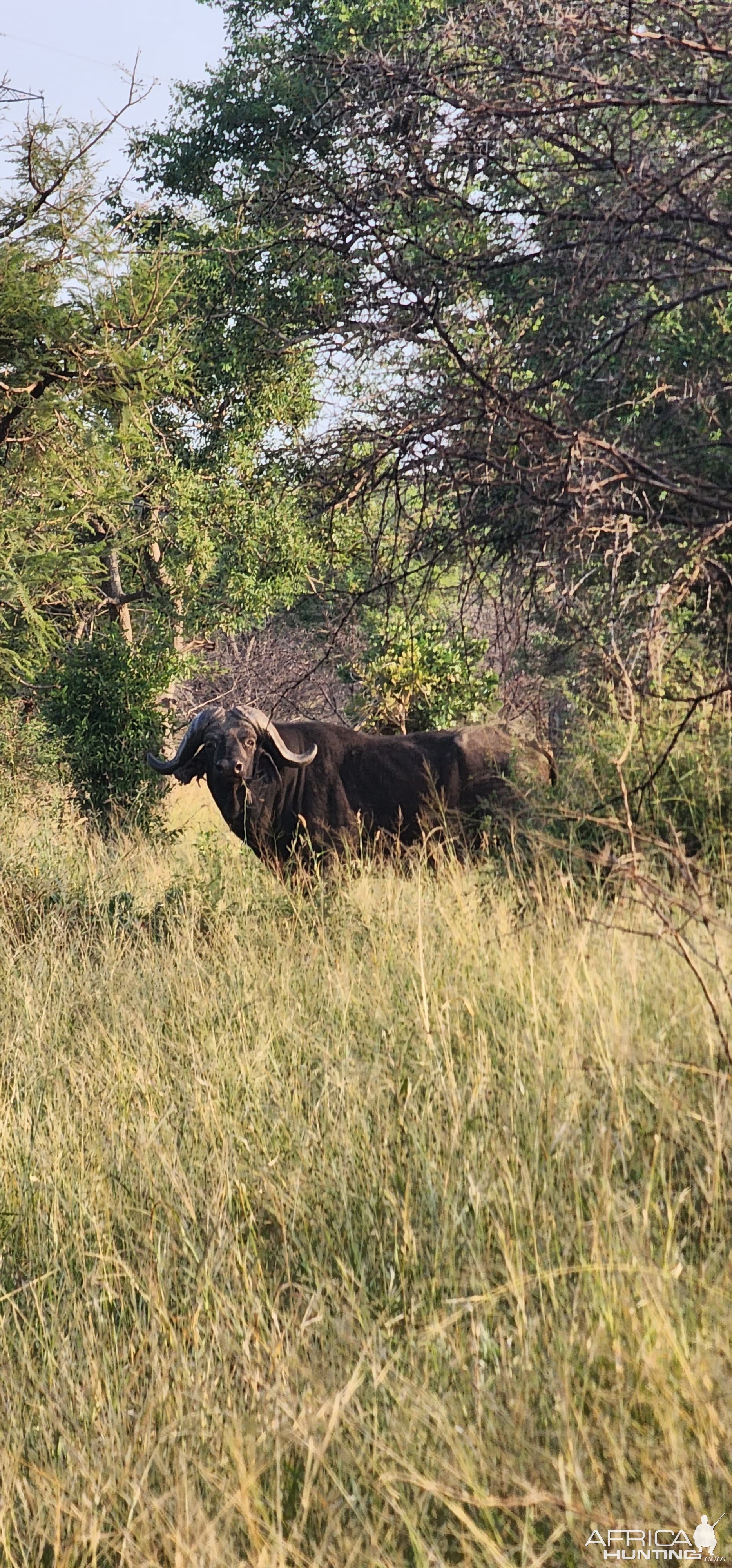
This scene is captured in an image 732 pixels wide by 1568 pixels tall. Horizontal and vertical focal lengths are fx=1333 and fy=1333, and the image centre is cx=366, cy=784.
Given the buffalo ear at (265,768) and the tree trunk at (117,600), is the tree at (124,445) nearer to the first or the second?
the tree trunk at (117,600)

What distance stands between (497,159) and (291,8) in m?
18.2

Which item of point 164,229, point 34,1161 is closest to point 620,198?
point 34,1161

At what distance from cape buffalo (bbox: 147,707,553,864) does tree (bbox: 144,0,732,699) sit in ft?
9.14

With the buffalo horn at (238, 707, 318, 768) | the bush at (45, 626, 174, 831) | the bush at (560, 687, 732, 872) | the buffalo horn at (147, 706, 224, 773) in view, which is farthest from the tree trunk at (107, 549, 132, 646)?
the bush at (560, 687, 732, 872)

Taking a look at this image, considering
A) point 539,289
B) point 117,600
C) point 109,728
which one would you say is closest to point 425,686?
point 109,728

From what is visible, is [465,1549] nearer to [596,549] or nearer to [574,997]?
[574,997]

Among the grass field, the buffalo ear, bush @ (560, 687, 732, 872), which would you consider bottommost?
the grass field

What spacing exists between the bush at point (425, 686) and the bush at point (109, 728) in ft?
7.97

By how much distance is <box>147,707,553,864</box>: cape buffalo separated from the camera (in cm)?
977

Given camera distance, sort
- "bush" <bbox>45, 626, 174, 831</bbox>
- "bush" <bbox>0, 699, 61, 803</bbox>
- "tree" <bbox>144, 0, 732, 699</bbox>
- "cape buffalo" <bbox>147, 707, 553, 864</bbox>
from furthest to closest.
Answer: "bush" <bbox>0, 699, 61, 803</bbox> → "bush" <bbox>45, 626, 174, 831</bbox> → "cape buffalo" <bbox>147, 707, 553, 864</bbox> → "tree" <bbox>144, 0, 732, 699</bbox>

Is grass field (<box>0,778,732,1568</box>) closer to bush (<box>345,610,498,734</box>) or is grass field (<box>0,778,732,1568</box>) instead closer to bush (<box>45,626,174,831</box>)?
bush (<box>345,610,498,734</box>)

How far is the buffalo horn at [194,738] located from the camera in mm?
10453

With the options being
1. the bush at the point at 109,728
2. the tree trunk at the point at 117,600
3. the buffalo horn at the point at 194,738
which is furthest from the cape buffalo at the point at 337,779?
the tree trunk at the point at 117,600

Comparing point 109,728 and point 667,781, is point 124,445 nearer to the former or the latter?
point 109,728
